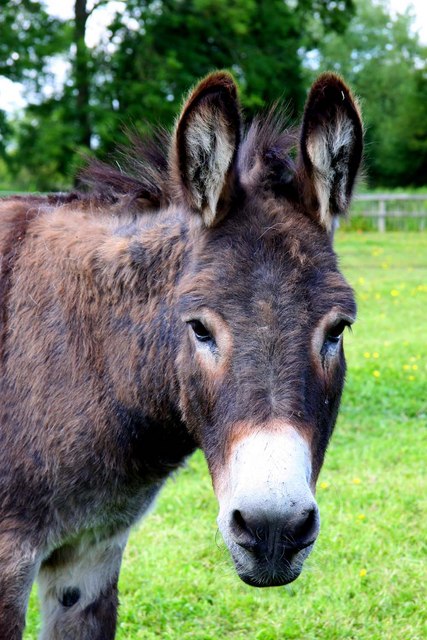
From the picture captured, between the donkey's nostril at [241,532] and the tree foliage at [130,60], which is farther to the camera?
the tree foliage at [130,60]

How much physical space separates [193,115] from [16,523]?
1.50 metres

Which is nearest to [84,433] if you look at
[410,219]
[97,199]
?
[97,199]

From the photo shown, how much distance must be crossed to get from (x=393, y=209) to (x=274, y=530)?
2683 centimetres

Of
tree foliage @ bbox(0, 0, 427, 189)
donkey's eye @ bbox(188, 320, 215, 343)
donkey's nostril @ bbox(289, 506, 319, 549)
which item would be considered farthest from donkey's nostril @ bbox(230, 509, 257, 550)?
tree foliage @ bbox(0, 0, 427, 189)

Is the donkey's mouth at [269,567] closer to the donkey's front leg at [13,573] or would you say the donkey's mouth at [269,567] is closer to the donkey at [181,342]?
the donkey at [181,342]

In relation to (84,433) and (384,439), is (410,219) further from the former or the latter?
(84,433)

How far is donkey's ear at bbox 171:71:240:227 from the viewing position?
8.19 ft

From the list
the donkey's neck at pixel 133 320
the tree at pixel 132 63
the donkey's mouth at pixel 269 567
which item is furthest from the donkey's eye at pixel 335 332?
the tree at pixel 132 63

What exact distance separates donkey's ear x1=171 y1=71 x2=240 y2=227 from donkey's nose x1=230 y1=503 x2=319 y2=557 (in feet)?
3.30

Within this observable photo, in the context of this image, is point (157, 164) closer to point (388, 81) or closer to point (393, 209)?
point (393, 209)

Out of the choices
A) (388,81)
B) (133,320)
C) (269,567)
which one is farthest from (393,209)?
(388,81)

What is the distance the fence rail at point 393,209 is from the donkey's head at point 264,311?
82.3 ft

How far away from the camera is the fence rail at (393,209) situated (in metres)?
27.2

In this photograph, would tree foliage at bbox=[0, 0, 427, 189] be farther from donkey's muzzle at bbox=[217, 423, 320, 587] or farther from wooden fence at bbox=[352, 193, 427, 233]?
donkey's muzzle at bbox=[217, 423, 320, 587]
